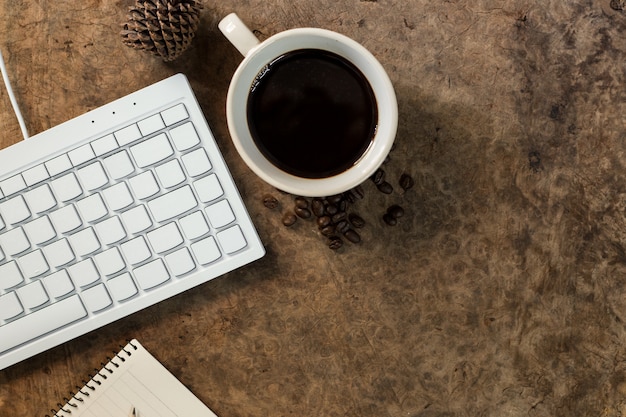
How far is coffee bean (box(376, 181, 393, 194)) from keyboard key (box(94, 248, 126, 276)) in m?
0.43

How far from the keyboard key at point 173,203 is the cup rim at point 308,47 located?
0.13m

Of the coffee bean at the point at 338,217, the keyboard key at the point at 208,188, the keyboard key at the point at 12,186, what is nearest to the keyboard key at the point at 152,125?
the keyboard key at the point at 208,188

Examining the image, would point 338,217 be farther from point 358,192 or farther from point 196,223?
point 196,223

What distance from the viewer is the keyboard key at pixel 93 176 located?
0.86 meters

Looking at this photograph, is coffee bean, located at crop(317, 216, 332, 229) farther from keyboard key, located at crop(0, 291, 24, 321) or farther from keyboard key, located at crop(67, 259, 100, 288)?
keyboard key, located at crop(0, 291, 24, 321)

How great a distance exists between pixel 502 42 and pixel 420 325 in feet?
1.60

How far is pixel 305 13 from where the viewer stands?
90cm

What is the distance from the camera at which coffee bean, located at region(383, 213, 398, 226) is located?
0.90 meters

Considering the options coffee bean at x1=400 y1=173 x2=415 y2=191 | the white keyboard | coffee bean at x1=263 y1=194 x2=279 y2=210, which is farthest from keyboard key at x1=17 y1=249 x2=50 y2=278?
coffee bean at x1=400 y1=173 x2=415 y2=191

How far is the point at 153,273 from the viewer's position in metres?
0.87

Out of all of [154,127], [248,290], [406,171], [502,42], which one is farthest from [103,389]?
[502,42]

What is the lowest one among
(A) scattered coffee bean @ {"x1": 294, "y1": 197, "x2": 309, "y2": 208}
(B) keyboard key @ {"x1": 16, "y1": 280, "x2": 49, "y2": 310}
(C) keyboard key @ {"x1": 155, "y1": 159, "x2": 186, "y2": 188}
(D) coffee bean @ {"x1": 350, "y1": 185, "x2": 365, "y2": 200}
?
(B) keyboard key @ {"x1": 16, "y1": 280, "x2": 49, "y2": 310}

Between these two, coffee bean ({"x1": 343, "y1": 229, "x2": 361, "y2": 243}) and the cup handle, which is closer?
the cup handle

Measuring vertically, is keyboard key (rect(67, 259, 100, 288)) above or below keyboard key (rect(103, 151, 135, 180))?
below
